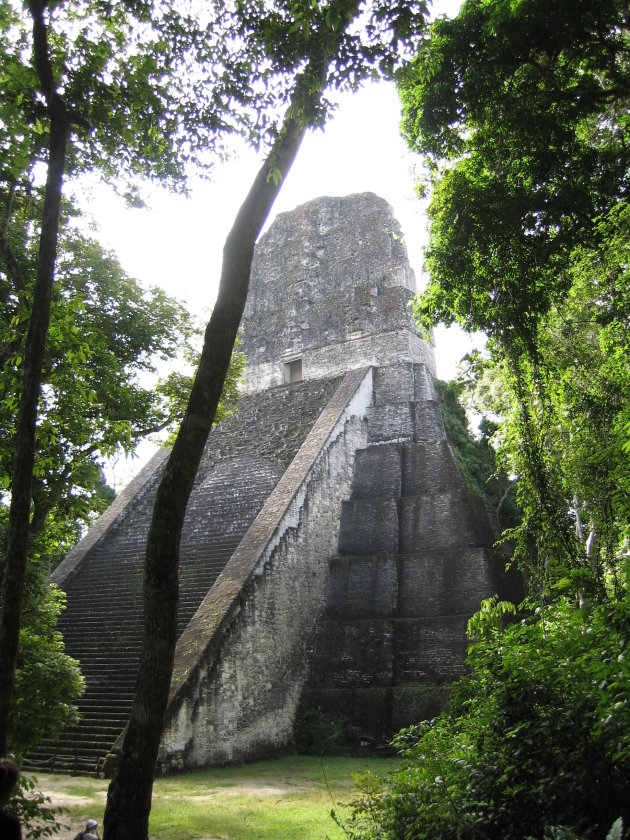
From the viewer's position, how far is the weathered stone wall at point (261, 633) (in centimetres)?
788

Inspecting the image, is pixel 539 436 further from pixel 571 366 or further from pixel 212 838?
pixel 212 838

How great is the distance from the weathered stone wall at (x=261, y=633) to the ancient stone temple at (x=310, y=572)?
1.1 inches

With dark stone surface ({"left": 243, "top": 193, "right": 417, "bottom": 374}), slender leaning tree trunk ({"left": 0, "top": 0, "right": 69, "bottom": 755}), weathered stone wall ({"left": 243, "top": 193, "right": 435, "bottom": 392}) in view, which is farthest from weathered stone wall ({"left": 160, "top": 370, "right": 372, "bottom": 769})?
dark stone surface ({"left": 243, "top": 193, "right": 417, "bottom": 374})

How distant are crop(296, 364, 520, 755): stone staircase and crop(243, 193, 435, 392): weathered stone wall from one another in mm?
4248

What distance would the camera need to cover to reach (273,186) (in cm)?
442

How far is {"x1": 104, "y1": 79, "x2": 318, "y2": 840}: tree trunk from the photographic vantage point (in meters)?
3.35

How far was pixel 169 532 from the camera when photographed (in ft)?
12.1

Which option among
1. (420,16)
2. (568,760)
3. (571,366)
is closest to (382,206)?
(571,366)

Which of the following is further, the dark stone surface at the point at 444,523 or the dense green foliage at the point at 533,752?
the dark stone surface at the point at 444,523

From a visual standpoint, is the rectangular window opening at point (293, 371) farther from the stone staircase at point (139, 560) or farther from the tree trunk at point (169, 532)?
the tree trunk at point (169, 532)

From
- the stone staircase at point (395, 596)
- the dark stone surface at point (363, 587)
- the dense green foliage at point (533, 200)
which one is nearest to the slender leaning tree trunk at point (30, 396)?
the dense green foliage at point (533, 200)

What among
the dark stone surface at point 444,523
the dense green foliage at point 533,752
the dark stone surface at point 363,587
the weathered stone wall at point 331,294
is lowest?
the dense green foliage at point 533,752

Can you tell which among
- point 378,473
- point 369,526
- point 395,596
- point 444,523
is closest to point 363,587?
point 395,596

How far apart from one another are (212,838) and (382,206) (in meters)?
16.8
